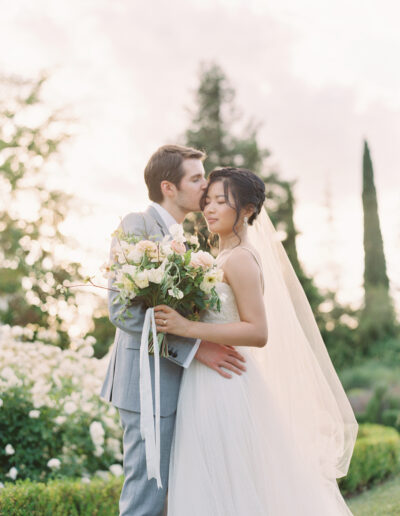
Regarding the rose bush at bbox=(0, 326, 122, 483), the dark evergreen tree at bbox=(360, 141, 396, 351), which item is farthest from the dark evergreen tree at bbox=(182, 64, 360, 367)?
the rose bush at bbox=(0, 326, 122, 483)

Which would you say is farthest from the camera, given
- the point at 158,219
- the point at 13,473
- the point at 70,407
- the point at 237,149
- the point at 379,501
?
the point at 237,149

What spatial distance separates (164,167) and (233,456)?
195 cm

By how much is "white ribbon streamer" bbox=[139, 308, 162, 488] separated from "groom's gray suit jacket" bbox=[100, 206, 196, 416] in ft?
0.36

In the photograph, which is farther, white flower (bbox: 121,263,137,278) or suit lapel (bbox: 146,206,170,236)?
suit lapel (bbox: 146,206,170,236)

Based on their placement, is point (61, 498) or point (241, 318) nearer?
point (241, 318)

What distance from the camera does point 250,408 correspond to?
3.46 metres

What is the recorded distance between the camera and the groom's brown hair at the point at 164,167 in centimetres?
407

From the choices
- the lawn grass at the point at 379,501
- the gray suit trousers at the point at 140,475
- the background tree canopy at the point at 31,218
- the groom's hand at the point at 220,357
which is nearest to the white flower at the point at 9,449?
the gray suit trousers at the point at 140,475

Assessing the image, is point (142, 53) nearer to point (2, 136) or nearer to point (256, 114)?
point (2, 136)

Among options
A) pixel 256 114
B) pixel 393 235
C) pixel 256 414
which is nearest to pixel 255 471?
pixel 256 414

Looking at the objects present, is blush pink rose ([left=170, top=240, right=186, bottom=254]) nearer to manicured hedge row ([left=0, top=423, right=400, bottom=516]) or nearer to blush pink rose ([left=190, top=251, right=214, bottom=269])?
blush pink rose ([left=190, top=251, right=214, bottom=269])

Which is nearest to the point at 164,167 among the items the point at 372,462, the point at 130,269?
the point at 130,269

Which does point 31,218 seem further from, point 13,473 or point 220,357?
point 220,357

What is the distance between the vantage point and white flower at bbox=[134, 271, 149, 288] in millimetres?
3100
